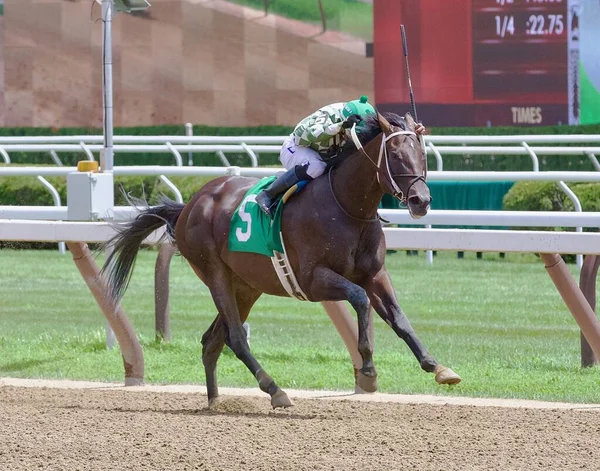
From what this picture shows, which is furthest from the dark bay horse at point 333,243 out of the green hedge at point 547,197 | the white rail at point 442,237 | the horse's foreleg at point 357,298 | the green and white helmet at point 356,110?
the green hedge at point 547,197

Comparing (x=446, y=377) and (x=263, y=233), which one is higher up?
(x=263, y=233)

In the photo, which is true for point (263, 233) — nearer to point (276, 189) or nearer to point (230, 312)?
point (276, 189)

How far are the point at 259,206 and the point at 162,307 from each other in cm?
148

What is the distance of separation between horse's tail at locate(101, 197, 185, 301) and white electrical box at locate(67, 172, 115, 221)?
47 centimetres

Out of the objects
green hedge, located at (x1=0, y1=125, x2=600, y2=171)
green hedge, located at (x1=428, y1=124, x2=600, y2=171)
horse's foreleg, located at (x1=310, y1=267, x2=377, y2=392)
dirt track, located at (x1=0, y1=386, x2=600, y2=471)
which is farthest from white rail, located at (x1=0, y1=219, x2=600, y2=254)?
green hedge, located at (x1=428, y1=124, x2=600, y2=171)

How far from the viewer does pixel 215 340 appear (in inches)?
247

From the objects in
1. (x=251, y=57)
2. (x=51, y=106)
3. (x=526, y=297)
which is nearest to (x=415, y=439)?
(x=526, y=297)

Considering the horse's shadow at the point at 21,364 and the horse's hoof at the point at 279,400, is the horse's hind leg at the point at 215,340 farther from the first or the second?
the horse's shadow at the point at 21,364

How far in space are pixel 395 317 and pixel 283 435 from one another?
76 cm

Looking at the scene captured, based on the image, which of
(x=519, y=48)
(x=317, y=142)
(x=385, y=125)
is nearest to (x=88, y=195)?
(x=317, y=142)

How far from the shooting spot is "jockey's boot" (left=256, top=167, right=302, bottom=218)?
5883 mm

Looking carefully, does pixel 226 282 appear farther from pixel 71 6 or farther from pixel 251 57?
pixel 71 6

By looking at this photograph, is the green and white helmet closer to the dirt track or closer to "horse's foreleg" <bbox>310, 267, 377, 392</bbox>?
"horse's foreleg" <bbox>310, 267, 377, 392</bbox>

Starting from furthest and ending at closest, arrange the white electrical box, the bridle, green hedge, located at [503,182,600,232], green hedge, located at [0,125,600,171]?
green hedge, located at [0,125,600,171], green hedge, located at [503,182,600,232], the white electrical box, the bridle
